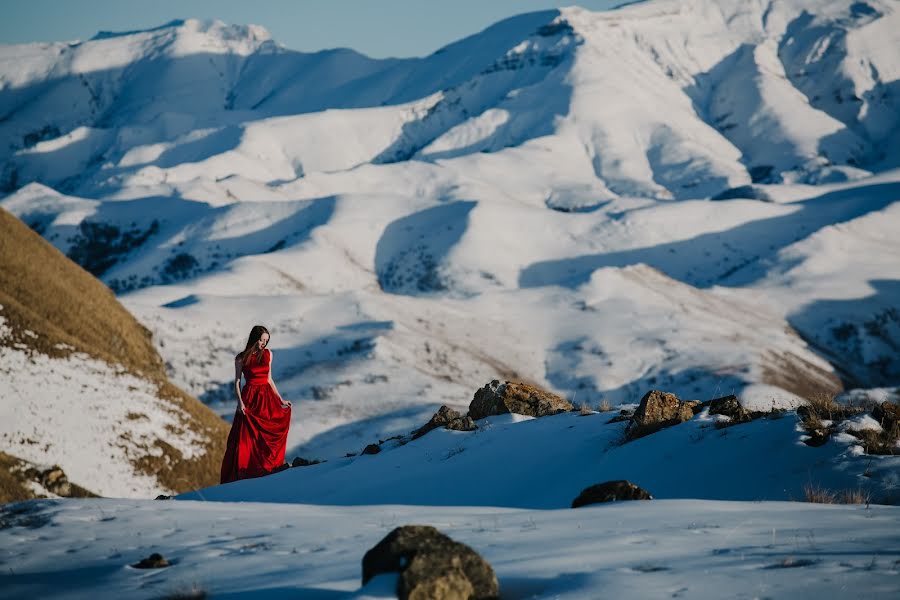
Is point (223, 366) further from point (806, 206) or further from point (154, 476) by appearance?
point (806, 206)

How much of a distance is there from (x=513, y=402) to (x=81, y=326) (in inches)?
1089

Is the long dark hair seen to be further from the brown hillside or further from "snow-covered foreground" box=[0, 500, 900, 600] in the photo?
the brown hillside

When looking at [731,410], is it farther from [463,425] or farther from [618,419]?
[463,425]

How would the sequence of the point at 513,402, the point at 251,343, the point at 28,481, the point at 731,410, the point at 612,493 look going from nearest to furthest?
the point at 612,493, the point at 731,410, the point at 251,343, the point at 513,402, the point at 28,481

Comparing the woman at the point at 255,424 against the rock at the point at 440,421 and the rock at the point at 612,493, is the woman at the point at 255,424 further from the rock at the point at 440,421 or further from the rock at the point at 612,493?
the rock at the point at 612,493

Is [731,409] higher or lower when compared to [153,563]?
lower

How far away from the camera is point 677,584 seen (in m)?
5.19

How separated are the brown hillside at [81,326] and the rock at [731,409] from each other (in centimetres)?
2187

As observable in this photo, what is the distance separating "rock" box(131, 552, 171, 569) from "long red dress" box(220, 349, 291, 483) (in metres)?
7.18

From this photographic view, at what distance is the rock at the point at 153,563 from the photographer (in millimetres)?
6531

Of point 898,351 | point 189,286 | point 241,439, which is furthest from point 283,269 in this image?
point 241,439

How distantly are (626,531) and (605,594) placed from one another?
5.25 ft

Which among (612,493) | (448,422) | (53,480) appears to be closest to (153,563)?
(612,493)

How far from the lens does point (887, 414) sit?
9203mm
